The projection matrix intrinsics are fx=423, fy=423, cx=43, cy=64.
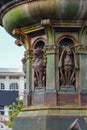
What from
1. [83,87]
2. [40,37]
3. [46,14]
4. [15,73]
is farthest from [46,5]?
[15,73]

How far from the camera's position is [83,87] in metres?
8.63

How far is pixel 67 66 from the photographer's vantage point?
8562 mm

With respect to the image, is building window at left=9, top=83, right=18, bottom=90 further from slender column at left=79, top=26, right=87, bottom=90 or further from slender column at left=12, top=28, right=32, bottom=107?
slender column at left=79, top=26, right=87, bottom=90

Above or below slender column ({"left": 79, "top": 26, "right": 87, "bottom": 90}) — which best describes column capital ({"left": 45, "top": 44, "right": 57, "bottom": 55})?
above

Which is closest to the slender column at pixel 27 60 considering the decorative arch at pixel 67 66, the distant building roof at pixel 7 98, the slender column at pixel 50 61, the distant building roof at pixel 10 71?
the slender column at pixel 50 61

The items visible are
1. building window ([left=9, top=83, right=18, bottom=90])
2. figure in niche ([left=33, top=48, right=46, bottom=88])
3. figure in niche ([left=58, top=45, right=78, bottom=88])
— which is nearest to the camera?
figure in niche ([left=58, top=45, right=78, bottom=88])

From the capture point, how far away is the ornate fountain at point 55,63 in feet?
27.5

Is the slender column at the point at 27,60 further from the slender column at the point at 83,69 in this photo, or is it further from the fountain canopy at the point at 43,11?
the slender column at the point at 83,69

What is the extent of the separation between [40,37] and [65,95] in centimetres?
136

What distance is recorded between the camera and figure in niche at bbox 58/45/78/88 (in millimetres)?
8570

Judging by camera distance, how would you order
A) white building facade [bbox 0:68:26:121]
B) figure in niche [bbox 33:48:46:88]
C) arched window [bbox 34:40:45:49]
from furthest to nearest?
white building facade [bbox 0:68:26:121], arched window [bbox 34:40:45:49], figure in niche [bbox 33:48:46:88]

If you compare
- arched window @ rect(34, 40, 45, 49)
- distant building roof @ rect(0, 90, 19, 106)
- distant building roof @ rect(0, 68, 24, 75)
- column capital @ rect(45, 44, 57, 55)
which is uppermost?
distant building roof @ rect(0, 68, 24, 75)

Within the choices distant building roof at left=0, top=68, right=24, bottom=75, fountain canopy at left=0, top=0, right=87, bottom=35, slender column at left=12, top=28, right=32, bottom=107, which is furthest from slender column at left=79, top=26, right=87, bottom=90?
distant building roof at left=0, top=68, right=24, bottom=75

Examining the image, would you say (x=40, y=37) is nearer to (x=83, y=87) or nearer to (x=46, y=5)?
(x=46, y=5)
